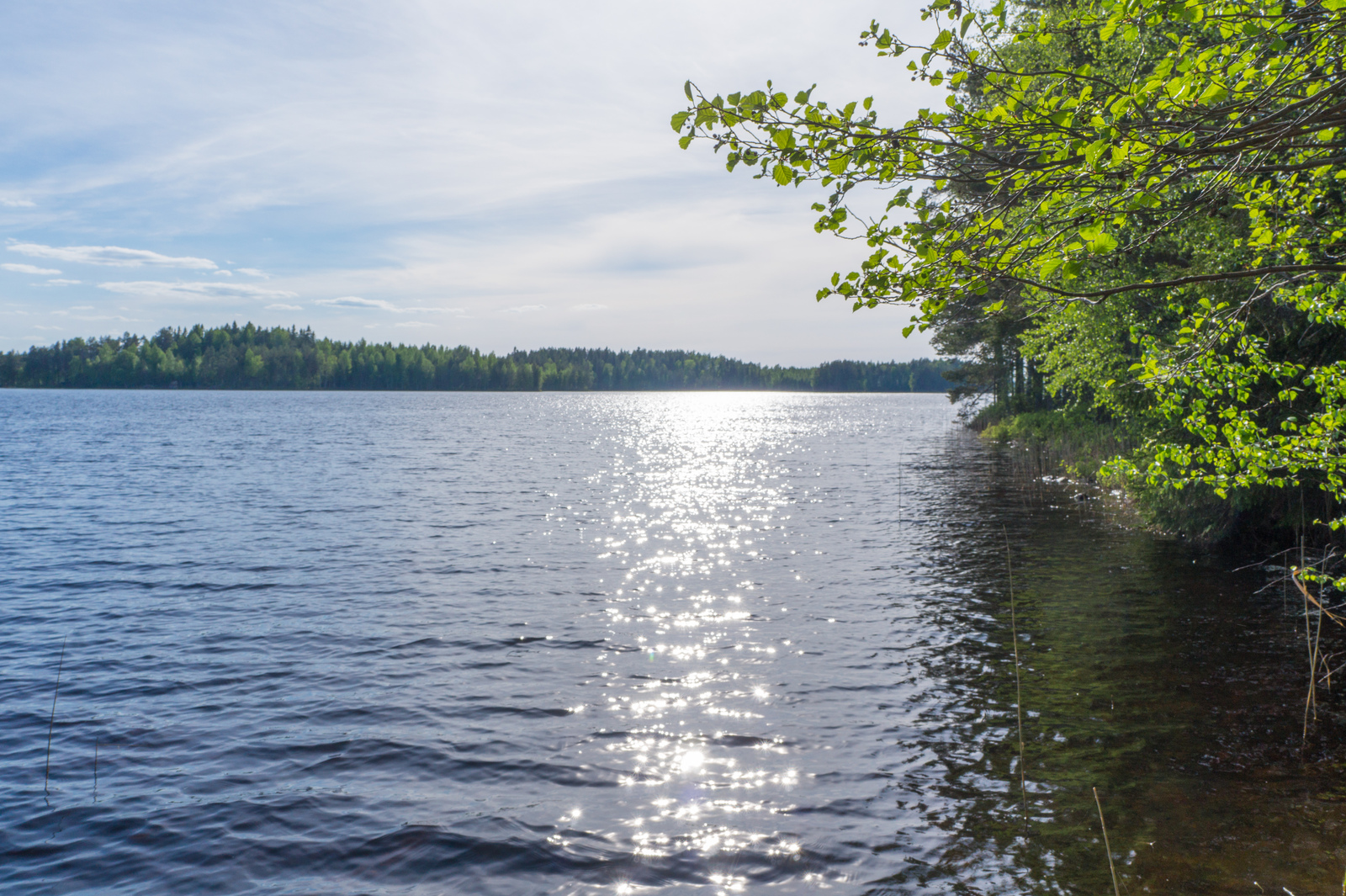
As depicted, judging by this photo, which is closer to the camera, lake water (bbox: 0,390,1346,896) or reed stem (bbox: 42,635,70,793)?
lake water (bbox: 0,390,1346,896)

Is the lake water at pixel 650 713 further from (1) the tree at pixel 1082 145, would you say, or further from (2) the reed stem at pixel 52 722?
(1) the tree at pixel 1082 145

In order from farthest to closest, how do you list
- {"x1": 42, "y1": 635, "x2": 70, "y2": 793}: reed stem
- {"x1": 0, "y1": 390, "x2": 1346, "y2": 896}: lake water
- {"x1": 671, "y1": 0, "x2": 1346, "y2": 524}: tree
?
{"x1": 42, "y1": 635, "x2": 70, "y2": 793}: reed stem < {"x1": 0, "y1": 390, "x2": 1346, "y2": 896}: lake water < {"x1": 671, "y1": 0, "x2": 1346, "y2": 524}: tree

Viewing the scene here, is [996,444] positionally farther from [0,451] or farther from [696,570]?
[0,451]

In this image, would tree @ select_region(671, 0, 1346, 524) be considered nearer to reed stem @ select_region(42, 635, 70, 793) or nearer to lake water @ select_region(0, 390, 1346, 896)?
lake water @ select_region(0, 390, 1346, 896)

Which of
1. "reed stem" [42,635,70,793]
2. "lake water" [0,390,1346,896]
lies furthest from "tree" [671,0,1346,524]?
"reed stem" [42,635,70,793]

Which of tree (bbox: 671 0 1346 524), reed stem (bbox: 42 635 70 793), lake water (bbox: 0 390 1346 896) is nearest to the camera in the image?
tree (bbox: 671 0 1346 524)

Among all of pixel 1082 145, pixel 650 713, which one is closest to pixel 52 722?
pixel 650 713

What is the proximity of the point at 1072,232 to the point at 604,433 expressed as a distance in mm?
85003

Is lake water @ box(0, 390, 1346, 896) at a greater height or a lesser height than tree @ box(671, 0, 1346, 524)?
lesser

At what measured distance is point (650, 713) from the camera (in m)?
12.4

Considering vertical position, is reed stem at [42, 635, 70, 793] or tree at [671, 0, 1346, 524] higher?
tree at [671, 0, 1346, 524]

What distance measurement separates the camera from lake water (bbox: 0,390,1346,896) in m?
8.48

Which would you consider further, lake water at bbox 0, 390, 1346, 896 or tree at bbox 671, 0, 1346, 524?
lake water at bbox 0, 390, 1346, 896

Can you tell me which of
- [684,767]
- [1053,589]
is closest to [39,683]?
[684,767]
